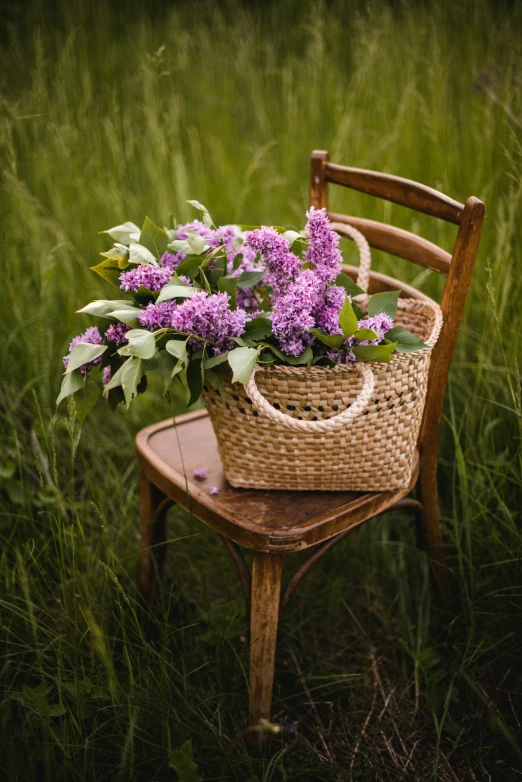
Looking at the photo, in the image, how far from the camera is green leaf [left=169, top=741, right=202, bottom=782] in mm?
867

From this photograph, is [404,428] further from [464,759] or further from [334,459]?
[464,759]

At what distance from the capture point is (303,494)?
994 mm

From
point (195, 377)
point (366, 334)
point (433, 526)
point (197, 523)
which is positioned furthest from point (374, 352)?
point (197, 523)

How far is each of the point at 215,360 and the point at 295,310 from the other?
13 centimetres

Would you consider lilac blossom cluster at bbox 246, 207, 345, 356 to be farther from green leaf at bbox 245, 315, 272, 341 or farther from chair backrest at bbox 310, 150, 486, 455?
chair backrest at bbox 310, 150, 486, 455

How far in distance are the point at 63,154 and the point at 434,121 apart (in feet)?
3.76

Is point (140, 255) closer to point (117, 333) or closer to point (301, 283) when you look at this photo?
point (117, 333)

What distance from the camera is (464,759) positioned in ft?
3.57

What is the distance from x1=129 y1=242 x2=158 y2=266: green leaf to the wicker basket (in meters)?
0.21

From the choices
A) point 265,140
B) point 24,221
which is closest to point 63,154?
point 24,221

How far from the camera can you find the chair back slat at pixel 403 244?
41.2 inches

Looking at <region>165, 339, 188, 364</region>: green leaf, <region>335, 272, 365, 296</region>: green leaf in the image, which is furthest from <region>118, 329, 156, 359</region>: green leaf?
<region>335, 272, 365, 296</region>: green leaf

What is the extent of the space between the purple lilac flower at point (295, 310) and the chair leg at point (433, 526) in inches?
18.1

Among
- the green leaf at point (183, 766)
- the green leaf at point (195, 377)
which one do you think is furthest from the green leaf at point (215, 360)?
the green leaf at point (183, 766)
